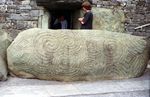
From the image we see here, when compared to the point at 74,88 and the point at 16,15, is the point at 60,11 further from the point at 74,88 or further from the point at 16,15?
the point at 74,88

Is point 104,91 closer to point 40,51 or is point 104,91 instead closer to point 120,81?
point 120,81

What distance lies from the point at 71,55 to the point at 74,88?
48 cm

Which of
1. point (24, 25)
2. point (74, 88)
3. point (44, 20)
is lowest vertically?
point (74, 88)

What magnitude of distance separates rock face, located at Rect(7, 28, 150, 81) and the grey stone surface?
0.12m

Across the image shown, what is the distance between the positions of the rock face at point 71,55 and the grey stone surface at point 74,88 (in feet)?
0.39

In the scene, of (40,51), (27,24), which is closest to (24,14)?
(27,24)

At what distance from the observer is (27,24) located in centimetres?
723

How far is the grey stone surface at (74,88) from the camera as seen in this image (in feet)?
11.1

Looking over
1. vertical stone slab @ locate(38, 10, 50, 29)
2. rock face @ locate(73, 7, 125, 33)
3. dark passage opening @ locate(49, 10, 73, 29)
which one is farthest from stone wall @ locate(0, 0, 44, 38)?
rock face @ locate(73, 7, 125, 33)

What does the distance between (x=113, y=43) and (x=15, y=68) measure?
1376mm

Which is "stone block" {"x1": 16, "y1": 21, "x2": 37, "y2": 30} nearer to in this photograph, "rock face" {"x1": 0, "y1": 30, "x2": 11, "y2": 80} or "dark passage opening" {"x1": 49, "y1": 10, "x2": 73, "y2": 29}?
"dark passage opening" {"x1": 49, "y1": 10, "x2": 73, "y2": 29}

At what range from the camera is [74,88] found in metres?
3.63

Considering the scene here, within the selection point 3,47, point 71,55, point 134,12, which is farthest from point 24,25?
point 71,55

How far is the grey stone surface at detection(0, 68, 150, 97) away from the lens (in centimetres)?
338
